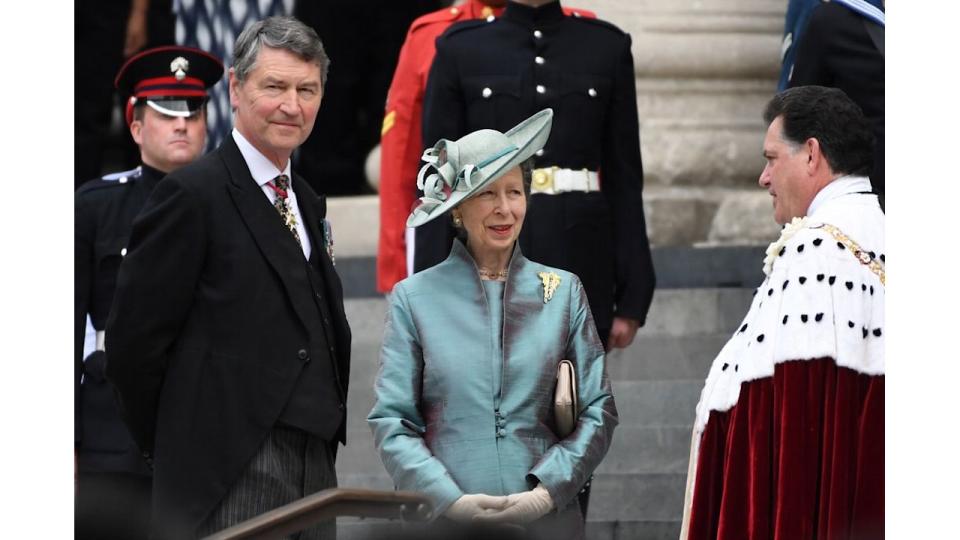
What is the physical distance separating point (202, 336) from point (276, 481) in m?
0.39

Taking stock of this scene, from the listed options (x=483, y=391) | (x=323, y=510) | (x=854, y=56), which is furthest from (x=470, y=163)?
(x=854, y=56)

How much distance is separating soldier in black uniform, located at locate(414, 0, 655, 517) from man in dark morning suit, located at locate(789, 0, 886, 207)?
65cm

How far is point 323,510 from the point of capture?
3.22 metres

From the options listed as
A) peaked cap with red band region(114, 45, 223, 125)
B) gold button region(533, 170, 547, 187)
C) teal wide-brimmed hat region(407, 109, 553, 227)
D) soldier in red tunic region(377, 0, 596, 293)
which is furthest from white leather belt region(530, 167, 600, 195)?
peaked cap with red band region(114, 45, 223, 125)

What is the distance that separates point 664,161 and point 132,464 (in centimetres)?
365

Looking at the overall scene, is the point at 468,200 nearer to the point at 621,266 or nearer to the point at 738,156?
the point at 621,266

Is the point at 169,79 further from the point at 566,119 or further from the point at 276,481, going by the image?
the point at 276,481

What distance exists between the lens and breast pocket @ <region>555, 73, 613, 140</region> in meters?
6.00

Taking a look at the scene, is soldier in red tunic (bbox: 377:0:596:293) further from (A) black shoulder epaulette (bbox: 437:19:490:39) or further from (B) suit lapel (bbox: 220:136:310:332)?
(B) suit lapel (bbox: 220:136:310:332)

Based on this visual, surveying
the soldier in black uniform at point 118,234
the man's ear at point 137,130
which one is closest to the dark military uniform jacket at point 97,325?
the soldier in black uniform at point 118,234

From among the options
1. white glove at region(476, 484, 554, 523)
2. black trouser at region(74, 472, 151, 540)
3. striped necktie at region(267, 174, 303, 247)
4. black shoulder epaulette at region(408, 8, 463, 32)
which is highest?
black shoulder epaulette at region(408, 8, 463, 32)

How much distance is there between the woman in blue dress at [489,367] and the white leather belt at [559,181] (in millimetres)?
1061

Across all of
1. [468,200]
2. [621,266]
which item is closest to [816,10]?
[621,266]

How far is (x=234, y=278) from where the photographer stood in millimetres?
4711
